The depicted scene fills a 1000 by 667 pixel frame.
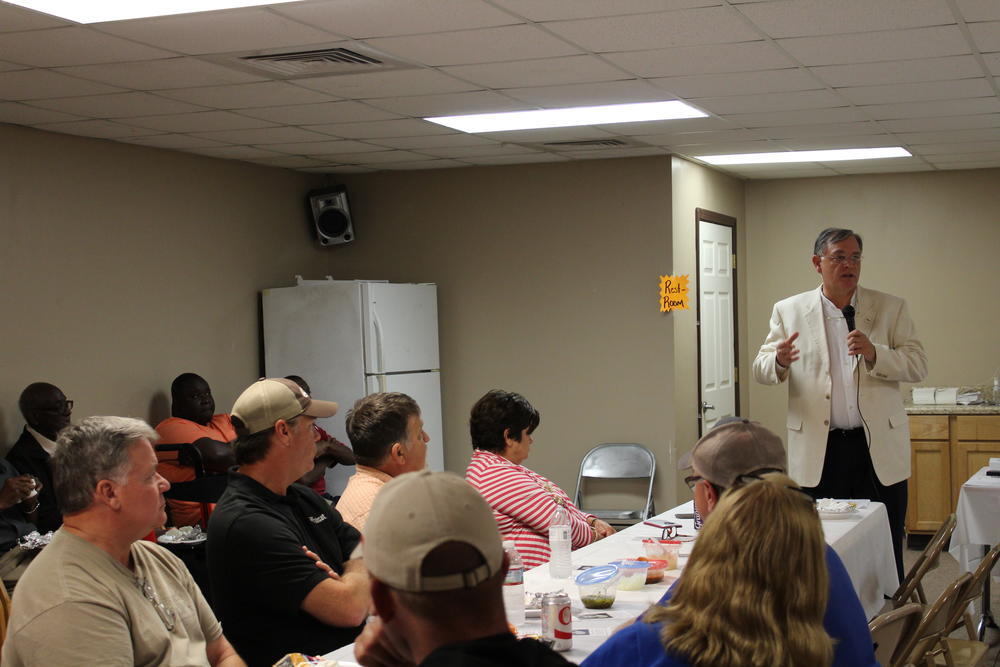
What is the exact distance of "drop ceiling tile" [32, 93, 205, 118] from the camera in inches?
190

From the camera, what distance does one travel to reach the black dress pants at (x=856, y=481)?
488cm

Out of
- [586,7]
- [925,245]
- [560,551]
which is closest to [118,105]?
[586,7]

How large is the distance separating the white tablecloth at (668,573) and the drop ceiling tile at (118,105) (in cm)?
276

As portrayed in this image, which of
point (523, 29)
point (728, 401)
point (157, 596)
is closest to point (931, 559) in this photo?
point (523, 29)

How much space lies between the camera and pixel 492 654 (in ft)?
4.37

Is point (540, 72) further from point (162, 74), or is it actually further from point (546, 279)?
point (546, 279)

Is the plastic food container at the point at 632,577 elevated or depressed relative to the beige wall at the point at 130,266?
depressed

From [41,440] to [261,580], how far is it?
2921 millimetres

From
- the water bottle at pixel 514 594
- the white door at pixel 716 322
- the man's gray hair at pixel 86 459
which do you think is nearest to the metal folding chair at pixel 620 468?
the white door at pixel 716 322

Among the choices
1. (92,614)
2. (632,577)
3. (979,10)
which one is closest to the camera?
(92,614)

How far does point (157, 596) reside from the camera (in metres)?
2.64

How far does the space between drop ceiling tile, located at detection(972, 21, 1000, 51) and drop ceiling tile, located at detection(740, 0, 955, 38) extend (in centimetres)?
16

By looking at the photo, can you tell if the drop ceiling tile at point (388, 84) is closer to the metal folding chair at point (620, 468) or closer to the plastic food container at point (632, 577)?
the plastic food container at point (632, 577)

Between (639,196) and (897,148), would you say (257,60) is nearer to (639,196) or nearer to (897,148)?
(639,196)
